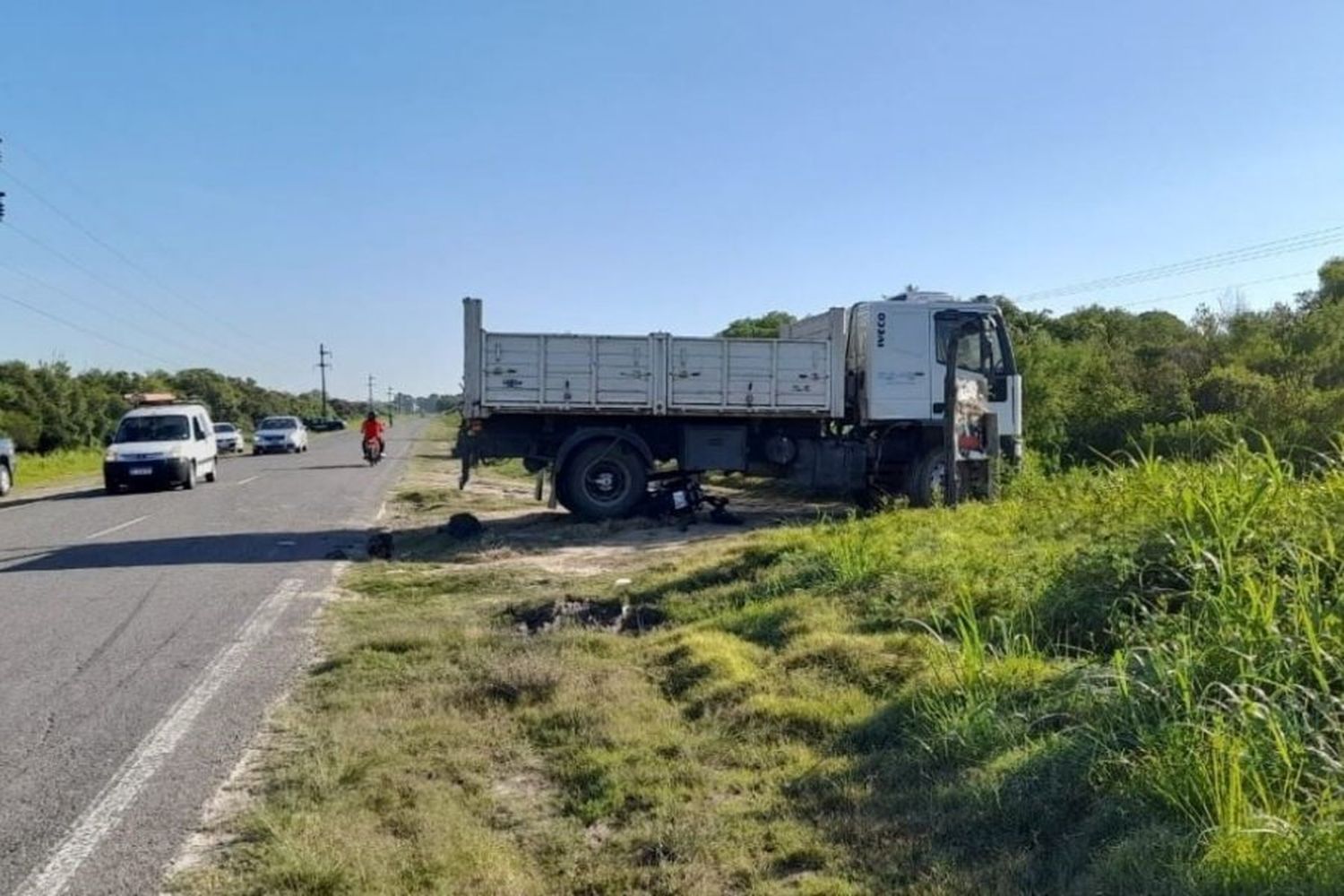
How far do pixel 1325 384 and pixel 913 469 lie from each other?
14199 mm

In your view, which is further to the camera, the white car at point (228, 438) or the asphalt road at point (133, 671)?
the white car at point (228, 438)

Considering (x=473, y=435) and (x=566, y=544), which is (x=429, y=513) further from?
(x=566, y=544)

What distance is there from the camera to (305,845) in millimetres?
4129

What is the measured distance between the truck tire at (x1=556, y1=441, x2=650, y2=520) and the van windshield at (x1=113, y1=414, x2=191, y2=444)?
12998 mm

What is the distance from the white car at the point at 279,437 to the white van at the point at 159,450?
19.5m

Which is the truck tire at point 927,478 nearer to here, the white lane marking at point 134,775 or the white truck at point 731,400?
the white truck at point 731,400

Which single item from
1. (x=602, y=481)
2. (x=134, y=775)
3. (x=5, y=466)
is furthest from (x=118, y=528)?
(x=134, y=775)

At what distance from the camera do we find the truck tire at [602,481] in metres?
15.6

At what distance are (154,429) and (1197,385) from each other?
2431 cm

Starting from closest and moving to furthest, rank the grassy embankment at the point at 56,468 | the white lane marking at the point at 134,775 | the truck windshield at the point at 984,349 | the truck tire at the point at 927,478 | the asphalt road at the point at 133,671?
the white lane marking at the point at 134,775, the asphalt road at the point at 133,671, the truck windshield at the point at 984,349, the truck tire at the point at 927,478, the grassy embankment at the point at 56,468

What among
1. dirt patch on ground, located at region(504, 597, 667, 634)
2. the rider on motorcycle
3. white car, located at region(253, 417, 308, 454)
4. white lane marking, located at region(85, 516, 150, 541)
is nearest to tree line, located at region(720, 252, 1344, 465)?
dirt patch on ground, located at region(504, 597, 667, 634)

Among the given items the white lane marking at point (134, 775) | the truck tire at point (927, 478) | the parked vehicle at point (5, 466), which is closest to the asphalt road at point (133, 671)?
the white lane marking at point (134, 775)

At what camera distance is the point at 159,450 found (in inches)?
924

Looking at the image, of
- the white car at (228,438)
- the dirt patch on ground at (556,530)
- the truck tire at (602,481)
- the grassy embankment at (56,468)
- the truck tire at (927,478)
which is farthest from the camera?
the white car at (228,438)
